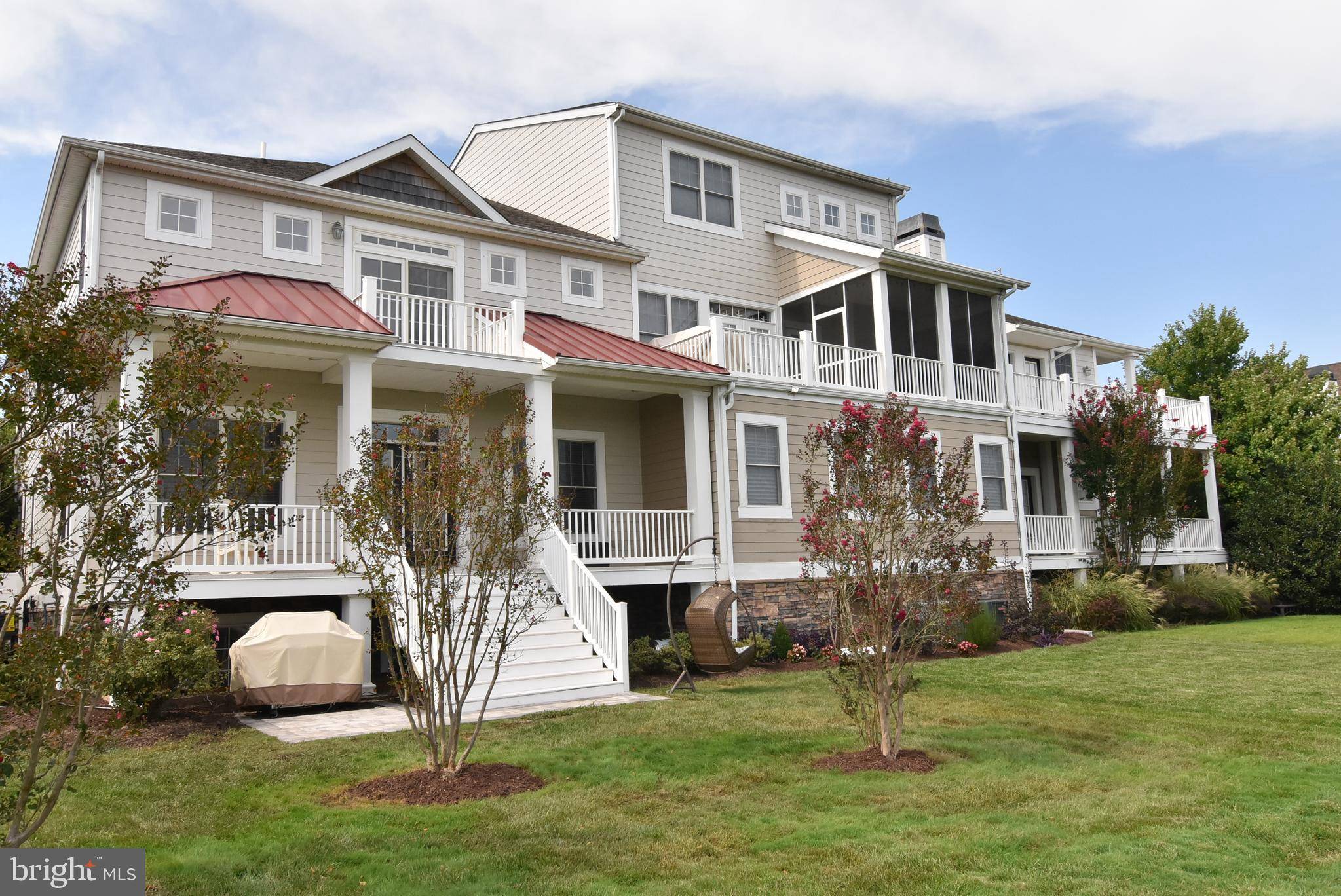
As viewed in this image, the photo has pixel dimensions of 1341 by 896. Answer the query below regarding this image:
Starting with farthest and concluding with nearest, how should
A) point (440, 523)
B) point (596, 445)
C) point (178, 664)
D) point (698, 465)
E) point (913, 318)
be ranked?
point (913, 318) < point (596, 445) < point (698, 465) < point (178, 664) < point (440, 523)

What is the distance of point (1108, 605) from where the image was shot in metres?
18.6

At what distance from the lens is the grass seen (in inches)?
210

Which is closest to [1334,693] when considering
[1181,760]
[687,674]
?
[1181,760]

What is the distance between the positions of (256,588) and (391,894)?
24.5 feet

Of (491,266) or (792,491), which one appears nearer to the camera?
(491,266)

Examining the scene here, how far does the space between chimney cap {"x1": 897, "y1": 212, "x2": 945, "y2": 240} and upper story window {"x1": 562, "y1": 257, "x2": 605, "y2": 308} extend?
1010 cm

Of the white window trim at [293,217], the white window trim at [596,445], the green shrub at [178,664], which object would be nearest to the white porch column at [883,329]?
the white window trim at [596,445]

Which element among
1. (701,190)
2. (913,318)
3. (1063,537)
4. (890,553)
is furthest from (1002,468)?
(890,553)

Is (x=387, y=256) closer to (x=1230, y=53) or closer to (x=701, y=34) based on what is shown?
(x=701, y=34)

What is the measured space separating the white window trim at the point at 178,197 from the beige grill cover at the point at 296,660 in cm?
573

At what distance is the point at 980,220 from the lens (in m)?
22.4

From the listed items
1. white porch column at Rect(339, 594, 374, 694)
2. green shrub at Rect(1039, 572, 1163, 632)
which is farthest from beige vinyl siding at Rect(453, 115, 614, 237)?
green shrub at Rect(1039, 572, 1163, 632)

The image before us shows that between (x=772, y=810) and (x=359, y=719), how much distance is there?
540 cm

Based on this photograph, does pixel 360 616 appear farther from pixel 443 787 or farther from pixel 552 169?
pixel 552 169
